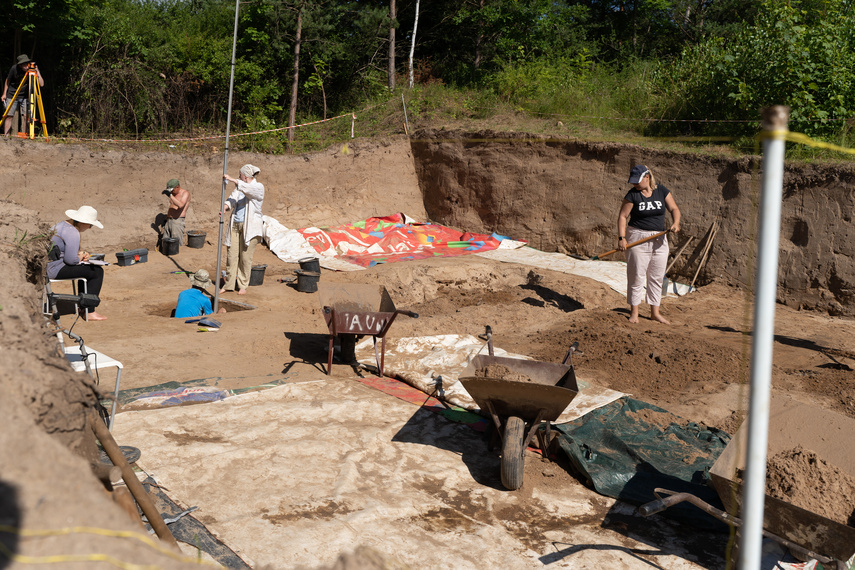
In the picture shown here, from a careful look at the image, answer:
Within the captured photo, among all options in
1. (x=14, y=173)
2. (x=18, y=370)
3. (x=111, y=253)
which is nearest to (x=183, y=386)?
(x=18, y=370)

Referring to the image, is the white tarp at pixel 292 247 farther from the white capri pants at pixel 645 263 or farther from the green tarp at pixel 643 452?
the green tarp at pixel 643 452

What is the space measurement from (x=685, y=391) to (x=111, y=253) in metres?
9.39

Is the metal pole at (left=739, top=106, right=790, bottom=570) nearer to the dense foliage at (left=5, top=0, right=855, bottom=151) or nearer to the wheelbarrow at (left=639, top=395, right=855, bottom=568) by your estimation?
the wheelbarrow at (left=639, top=395, right=855, bottom=568)

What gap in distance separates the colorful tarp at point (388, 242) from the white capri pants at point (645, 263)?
15.2 ft

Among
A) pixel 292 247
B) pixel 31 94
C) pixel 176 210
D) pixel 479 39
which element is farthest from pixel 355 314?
pixel 479 39

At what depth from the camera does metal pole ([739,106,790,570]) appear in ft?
6.33

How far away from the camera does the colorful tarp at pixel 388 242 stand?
12.3 metres

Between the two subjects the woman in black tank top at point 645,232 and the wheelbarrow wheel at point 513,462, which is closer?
the wheelbarrow wheel at point 513,462

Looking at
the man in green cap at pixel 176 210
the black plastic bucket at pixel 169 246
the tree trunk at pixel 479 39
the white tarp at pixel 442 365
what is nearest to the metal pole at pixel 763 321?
the white tarp at pixel 442 365

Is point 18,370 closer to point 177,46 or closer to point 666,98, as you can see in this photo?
point 666,98

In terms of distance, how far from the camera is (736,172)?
1015 centimetres

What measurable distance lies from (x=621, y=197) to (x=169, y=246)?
780 centimetres

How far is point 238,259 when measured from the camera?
32.3 feet

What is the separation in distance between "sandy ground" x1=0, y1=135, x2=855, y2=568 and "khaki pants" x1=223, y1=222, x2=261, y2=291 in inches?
9.8
